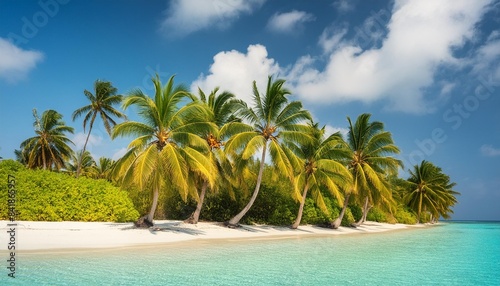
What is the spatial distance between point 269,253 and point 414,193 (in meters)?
42.4

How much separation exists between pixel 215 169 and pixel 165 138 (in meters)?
3.24

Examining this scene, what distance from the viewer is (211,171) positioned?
1728cm

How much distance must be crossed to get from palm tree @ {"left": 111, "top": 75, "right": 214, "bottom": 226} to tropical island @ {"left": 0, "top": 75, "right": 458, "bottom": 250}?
0.16 feet

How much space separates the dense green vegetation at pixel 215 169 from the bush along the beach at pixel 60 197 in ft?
0.15

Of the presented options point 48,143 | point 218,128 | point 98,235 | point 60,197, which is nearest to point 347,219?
point 218,128

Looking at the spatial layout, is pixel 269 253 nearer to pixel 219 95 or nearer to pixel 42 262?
pixel 42 262

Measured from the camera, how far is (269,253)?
41.4 ft

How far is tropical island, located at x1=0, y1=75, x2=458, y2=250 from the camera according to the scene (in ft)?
54.7

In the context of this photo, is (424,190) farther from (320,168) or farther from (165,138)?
(165,138)

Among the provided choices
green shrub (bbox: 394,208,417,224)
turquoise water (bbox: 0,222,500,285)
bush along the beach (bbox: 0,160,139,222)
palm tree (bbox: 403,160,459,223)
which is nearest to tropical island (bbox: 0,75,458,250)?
bush along the beach (bbox: 0,160,139,222)

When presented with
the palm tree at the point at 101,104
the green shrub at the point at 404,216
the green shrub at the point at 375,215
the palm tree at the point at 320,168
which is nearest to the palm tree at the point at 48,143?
the palm tree at the point at 101,104

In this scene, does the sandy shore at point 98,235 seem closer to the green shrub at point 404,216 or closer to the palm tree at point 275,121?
the palm tree at point 275,121

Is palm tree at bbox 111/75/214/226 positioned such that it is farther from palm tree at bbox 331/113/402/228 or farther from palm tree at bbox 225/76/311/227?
palm tree at bbox 331/113/402/228

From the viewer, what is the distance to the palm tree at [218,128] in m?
20.3
